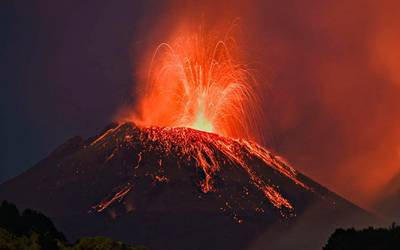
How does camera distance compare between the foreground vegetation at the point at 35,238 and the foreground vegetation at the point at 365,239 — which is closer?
the foreground vegetation at the point at 35,238

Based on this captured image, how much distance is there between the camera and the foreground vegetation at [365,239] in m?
102

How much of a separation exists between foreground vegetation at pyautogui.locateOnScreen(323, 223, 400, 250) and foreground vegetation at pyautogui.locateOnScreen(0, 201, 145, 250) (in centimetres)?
1787

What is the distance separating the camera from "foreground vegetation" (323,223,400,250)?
102 metres

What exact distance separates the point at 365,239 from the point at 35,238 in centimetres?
2979

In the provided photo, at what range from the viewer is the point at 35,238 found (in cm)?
9719

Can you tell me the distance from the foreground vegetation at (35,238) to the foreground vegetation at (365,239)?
17873 millimetres

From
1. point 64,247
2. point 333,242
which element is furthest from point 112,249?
point 333,242

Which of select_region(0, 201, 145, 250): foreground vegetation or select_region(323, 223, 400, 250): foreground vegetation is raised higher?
select_region(0, 201, 145, 250): foreground vegetation

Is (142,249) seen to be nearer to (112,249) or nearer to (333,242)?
(112,249)

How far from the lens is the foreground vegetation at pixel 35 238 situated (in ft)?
311

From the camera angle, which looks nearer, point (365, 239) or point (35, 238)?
point (35, 238)

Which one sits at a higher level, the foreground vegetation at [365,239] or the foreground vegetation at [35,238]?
the foreground vegetation at [35,238]

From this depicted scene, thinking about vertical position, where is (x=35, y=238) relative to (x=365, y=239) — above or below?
above

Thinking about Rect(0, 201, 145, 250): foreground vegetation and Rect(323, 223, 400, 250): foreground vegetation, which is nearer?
Rect(0, 201, 145, 250): foreground vegetation
